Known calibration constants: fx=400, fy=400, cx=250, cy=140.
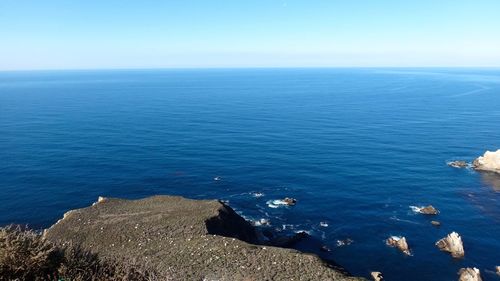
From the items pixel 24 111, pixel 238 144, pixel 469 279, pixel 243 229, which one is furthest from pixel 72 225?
pixel 24 111

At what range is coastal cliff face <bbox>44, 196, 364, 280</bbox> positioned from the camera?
124 ft

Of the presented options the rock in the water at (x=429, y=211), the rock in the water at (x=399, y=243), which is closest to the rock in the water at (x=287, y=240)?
the rock in the water at (x=399, y=243)

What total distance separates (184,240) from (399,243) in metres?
31.5

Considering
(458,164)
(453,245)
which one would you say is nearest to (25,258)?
(453,245)

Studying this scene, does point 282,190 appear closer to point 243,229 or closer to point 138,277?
point 243,229

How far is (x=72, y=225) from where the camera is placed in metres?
52.6

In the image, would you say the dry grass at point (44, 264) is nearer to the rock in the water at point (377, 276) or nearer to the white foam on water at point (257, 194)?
the rock in the water at point (377, 276)

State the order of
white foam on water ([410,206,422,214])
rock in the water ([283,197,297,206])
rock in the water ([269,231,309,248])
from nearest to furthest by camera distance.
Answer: rock in the water ([269,231,309,248])
white foam on water ([410,206,422,214])
rock in the water ([283,197,297,206])

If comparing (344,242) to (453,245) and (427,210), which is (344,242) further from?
(427,210)

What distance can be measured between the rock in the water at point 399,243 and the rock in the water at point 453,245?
4962mm

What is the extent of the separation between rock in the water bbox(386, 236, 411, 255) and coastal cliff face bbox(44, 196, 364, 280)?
2034cm

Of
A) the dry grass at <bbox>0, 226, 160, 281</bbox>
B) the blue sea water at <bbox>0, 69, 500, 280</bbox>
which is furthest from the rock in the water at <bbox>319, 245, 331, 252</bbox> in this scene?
the dry grass at <bbox>0, 226, 160, 281</bbox>

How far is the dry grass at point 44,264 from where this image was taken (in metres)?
16.5

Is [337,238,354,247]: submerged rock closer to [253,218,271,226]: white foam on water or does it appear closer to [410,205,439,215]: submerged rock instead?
[253,218,271,226]: white foam on water
